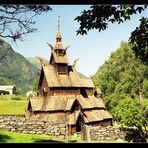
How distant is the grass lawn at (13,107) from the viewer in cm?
3104

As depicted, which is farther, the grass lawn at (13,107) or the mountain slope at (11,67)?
the grass lawn at (13,107)

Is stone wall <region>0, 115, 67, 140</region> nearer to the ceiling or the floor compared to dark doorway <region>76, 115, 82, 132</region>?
nearer to the floor

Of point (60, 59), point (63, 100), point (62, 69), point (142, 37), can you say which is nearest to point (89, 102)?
point (63, 100)

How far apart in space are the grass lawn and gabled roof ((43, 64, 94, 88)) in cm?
447

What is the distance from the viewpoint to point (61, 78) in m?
32.1

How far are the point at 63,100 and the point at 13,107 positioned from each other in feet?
21.2

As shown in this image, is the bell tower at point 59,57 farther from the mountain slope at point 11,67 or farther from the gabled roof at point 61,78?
the mountain slope at point 11,67

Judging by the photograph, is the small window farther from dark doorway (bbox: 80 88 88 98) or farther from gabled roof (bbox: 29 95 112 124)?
dark doorway (bbox: 80 88 88 98)

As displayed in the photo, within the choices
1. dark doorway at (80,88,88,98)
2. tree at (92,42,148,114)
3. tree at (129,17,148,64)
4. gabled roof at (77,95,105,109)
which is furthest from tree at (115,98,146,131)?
tree at (129,17,148,64)

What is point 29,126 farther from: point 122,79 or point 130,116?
point 122,79

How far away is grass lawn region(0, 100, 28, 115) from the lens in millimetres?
31041

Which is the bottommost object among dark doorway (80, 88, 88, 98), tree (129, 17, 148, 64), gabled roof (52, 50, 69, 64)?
tree (129, 17, 148, 64)

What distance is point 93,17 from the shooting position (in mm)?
10391

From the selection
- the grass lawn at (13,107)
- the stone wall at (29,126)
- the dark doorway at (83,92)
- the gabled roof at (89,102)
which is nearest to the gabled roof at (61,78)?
the dark doorway at (83,92)
